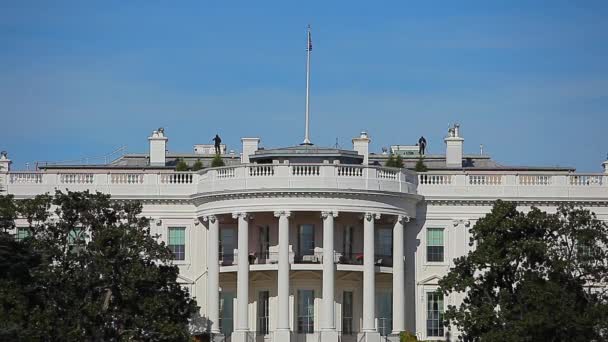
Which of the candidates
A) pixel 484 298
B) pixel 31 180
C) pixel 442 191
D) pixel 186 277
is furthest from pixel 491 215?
pixel 31 180

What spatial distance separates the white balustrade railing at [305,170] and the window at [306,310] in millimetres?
6495

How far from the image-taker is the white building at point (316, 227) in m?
96.0

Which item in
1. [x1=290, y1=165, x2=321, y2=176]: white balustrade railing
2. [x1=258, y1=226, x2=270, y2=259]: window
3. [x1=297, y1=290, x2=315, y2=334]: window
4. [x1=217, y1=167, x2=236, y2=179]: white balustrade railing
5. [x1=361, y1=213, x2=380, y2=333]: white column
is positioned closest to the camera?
[x1=361, y1=213, x2=380, y2=333]: white column

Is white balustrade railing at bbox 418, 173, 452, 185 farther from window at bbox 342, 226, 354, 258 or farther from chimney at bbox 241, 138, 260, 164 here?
chimney at bbox 241, 138, 260, 164

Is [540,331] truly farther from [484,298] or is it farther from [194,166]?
[194,166]

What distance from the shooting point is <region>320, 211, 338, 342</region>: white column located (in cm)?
9506

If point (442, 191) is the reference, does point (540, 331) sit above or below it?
below

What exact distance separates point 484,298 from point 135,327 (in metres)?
16.1

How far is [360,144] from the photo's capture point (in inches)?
4124

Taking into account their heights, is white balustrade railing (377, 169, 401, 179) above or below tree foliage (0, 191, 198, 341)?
above

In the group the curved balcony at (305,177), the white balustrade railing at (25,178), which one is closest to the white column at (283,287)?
the curved balcony at (305,177)

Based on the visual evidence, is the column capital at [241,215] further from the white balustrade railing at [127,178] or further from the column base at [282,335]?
the white balustrade railing at [127,178]

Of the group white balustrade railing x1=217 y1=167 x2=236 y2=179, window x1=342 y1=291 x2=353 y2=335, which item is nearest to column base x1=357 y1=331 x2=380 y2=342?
window x1=342 y1=291 x2=353 y2=335

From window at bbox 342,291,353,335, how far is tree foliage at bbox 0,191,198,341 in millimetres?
14688
